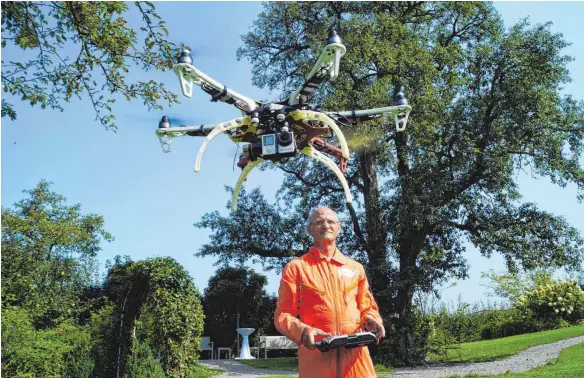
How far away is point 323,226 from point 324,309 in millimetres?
520

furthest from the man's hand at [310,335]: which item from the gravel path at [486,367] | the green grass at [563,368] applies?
the gravel path at [486,367]

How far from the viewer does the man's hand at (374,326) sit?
3318 mm

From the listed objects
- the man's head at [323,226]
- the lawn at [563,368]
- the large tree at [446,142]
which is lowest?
the lawn at [563,368]

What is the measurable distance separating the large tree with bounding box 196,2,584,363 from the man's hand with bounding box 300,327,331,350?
39.3 feet

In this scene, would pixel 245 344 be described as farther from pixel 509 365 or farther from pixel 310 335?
pixel 310 335

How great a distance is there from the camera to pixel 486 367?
13.2 m

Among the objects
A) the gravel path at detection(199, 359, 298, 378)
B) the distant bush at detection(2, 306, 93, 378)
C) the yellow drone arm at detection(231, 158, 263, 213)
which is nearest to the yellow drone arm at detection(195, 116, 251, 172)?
the yellow drone arm at detection(231, 158, 263, 213)

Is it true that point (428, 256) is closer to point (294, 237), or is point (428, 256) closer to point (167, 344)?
point (294, 237)

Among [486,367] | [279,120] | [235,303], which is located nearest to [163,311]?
[279,120]

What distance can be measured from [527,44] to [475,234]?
5690 millimetres

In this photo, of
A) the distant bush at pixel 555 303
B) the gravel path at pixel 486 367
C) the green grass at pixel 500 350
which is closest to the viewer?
the gravel path at pixel 486 367

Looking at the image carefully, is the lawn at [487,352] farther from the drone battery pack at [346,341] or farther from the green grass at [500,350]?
the drone battery pack at [346,341]

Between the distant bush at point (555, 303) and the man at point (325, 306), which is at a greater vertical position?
the distant bush at point (555, 303)

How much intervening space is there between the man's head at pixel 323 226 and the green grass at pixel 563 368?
718 cm
